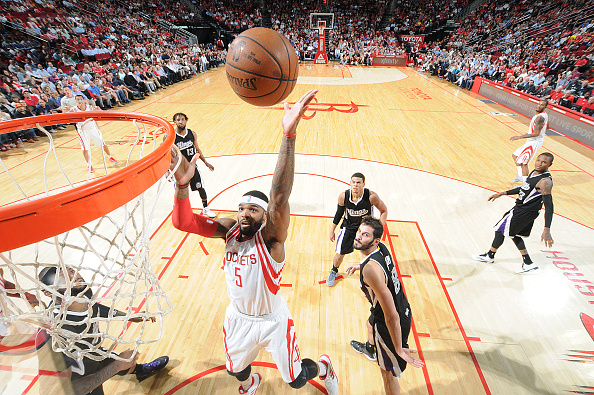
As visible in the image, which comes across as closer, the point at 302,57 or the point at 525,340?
the point at 525,340

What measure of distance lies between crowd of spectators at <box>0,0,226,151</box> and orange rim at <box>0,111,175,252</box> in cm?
639

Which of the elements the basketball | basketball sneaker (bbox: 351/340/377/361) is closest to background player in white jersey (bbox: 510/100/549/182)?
basketball sneaker (bbox: 351/340/377/361)

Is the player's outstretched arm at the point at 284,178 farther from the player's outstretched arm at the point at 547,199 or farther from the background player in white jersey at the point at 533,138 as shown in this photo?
the background player in white jersey at the point at 533,138

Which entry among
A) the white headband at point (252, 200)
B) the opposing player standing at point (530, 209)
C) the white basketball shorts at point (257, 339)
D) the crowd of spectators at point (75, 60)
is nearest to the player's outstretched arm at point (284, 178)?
the white headband at point (252, 200)

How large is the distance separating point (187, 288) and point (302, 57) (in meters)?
24.2

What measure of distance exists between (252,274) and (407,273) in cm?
274

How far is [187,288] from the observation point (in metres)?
3.86

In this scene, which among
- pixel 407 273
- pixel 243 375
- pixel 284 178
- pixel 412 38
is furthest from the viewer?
pixel 412 38

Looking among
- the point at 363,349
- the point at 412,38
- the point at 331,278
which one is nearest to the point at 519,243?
the point at 331,278

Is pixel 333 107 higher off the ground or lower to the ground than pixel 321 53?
lower

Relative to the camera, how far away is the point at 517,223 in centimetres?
404

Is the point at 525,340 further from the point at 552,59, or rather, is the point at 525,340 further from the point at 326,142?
the point at 552,59

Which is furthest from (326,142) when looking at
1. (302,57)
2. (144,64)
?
(302,57)

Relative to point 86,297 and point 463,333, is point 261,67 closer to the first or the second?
point 86,297
